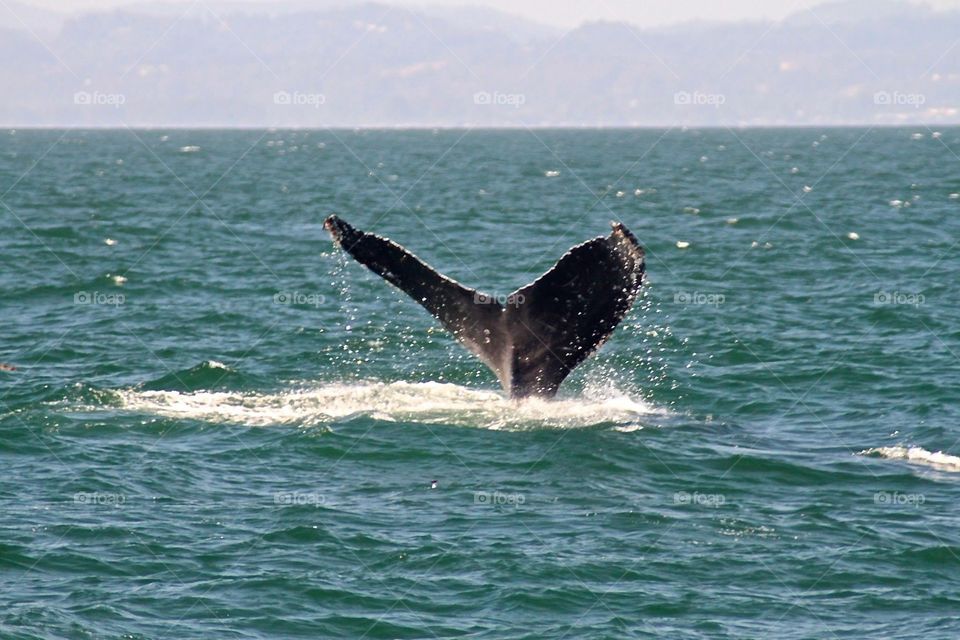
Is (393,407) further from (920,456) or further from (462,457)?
(920,456)

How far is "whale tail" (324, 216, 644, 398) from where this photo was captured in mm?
15000

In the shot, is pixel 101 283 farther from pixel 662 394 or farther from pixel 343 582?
pixel 343 582

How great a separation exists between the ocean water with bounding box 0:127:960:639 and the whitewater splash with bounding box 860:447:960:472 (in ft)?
0.19

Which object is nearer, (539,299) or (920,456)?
(539,299)

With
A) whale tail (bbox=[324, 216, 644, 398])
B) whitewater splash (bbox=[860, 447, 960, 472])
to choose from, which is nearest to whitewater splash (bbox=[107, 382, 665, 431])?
whale tail (bbox=[324, 216, 644, 398])

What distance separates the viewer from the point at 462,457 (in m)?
16.9

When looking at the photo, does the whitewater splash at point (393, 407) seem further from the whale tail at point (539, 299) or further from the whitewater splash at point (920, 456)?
the whitewater splash at point (920, 456)

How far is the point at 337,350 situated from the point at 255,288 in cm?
780

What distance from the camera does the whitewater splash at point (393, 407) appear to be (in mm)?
18391

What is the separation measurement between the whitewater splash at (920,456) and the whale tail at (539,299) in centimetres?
383

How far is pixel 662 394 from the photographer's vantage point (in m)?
20.7

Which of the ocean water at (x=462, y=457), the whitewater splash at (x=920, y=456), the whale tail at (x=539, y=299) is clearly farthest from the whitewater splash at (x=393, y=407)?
the whitewater splash at (x=920, y=456)

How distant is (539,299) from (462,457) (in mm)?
2265

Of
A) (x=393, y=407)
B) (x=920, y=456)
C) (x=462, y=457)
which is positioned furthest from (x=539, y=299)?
(x=920, y=456)
